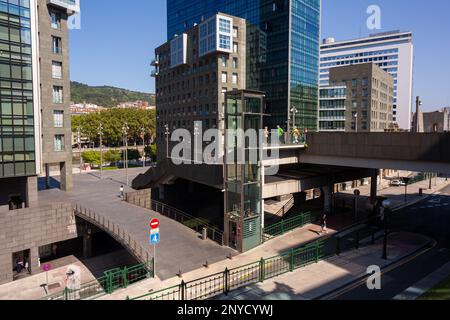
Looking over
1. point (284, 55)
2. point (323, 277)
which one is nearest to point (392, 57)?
point (284, 55)

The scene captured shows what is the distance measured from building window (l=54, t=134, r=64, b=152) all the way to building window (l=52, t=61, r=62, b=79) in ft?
22.5

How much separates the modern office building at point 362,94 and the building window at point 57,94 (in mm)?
66887

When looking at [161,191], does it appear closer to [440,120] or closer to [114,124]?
[440,120]

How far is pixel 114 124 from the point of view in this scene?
102m

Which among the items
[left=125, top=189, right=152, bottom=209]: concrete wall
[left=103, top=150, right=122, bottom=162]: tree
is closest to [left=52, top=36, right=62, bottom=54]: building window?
[left=125, top=189, right=152, bottom=209]: concrete wall

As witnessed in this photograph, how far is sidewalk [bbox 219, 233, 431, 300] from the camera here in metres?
14.2

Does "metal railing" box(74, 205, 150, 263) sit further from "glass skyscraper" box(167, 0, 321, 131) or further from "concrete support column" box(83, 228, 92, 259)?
"glass skyscraper" box(167, 0, 321, 131)

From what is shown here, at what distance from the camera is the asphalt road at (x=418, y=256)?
48.1ft

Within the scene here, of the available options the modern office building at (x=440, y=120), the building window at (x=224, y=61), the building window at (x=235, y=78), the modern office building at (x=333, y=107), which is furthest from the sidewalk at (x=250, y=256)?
the modern office building at (x=333, y=107)

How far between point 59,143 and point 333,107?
7083 centimetres

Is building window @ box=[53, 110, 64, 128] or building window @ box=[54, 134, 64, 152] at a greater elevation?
building window @ box=[53, 110, 64, 128]

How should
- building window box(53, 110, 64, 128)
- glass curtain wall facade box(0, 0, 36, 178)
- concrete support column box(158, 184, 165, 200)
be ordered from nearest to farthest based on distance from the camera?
glass curtain wall facade box(0, 0, 36, 178) → concrete support column box(158, 184, 165, 200) → building window box(53, 110, 64, 128)

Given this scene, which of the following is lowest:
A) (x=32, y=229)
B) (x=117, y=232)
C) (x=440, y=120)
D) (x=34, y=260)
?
(x=34, y=260)

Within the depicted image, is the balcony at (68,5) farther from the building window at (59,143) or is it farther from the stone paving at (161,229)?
the stone paving at (161,229)
